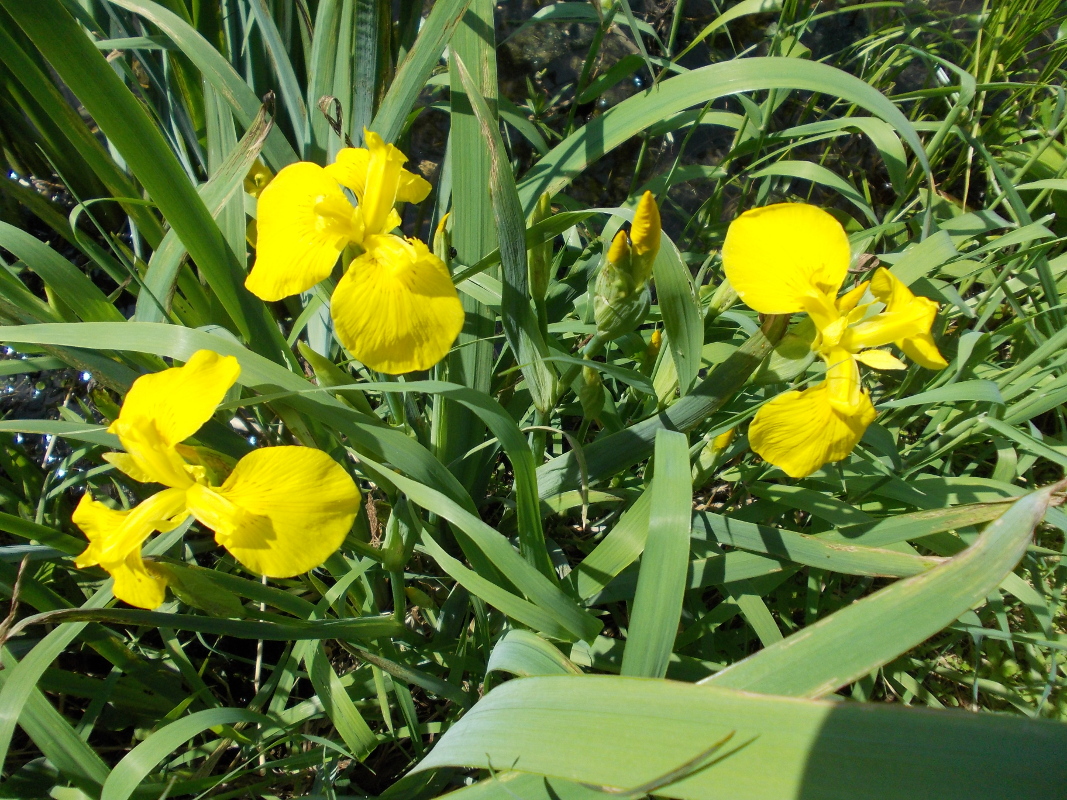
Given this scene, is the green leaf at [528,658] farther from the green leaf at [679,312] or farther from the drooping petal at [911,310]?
the drooping petal at [911,310]

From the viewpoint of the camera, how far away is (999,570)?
0.55 meters

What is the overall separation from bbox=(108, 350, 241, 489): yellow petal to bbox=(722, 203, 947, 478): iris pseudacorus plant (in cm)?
66

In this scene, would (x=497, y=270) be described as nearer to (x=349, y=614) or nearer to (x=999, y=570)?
(x=349, y=614)

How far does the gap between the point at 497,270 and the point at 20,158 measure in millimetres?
1576

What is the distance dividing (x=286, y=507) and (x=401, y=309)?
0.90 feet

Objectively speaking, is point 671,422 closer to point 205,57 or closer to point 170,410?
point 170,410

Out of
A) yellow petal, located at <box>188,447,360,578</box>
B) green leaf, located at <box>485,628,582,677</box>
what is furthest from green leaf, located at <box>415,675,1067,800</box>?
yellow petal, located at <box>188,447,360,578</box>

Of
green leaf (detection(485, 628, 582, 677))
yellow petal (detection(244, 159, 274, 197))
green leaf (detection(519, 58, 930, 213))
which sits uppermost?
green leaf (detection(519, 58, 930, 213))

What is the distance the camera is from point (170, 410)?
28.1 inches

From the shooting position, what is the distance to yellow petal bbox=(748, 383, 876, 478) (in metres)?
0.78

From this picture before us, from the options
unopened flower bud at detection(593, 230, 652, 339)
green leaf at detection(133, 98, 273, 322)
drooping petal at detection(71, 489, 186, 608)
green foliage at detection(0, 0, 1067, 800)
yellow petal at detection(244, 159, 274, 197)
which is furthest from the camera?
yellow petal at detection(244, 159, 274, 197)

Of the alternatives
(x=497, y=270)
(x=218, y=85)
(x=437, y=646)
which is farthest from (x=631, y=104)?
(x=437, y=646)

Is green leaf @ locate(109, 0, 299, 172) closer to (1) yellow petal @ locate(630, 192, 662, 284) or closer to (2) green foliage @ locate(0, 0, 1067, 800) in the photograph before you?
(2) green foliage @ locate(0, 0, 1067, 800)

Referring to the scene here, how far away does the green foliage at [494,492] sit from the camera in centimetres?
57
